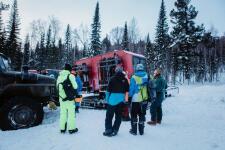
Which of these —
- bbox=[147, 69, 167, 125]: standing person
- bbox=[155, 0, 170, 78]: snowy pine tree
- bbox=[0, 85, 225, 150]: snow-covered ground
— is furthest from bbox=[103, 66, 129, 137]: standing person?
bbox=[155, 0, 170, 78]: snowy pine tree

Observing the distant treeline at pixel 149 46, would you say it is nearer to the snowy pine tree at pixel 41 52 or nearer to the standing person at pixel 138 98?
the snowy pine tree at pixel 41 52

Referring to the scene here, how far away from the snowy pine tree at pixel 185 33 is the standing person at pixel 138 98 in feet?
106

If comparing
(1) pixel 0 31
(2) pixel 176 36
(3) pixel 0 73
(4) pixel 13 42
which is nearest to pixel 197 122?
(3) pixel 0 73

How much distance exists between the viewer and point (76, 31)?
199ft

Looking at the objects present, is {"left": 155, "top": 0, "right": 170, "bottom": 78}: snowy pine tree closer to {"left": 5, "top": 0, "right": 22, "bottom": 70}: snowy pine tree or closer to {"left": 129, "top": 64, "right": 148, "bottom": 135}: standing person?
{"left": 5, "top": 0, "right": 22, "bottom": 70}: snowy pine tree

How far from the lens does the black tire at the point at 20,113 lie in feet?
23.2

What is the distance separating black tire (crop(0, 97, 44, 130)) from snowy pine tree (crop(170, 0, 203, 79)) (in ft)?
108

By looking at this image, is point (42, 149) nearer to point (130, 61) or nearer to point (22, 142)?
point (22, 142)

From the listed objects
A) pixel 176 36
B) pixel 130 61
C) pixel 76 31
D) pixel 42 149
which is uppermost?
pixel 76 31

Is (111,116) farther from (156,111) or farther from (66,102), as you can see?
(156,111)

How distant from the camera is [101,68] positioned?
15.6m

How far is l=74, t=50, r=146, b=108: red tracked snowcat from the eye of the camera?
14.4m

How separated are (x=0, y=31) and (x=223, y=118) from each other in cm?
4033

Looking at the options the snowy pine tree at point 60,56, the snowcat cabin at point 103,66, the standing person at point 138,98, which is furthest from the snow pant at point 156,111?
the snowy pine tree at point 60,56
